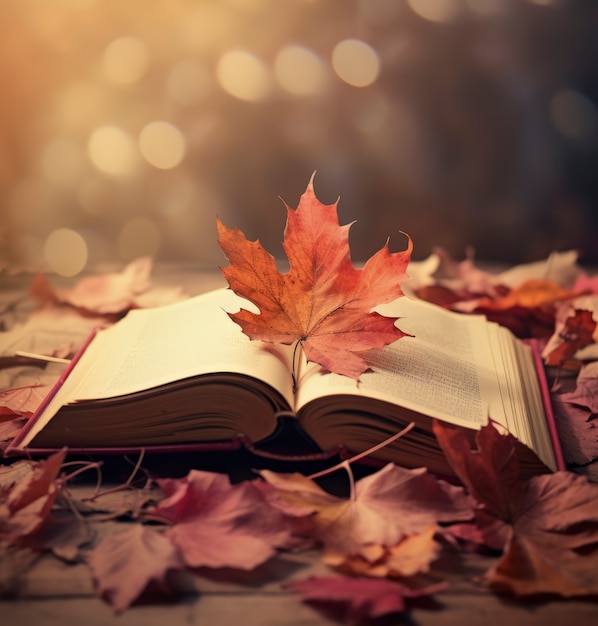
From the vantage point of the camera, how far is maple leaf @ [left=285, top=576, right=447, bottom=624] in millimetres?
626

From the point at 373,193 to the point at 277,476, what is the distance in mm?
1303

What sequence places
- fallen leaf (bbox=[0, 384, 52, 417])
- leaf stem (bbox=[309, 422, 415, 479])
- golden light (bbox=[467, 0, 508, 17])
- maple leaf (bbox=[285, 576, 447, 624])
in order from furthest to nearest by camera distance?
golden light (bbox=[467, 0, 508, 17]) → fallen leaf (bbox=[0, 384, 52, 417]) → leaf stem (bbox=[309, 422, 415, 479]) → maple leaf (bbox=[285, 576, 447, 624])

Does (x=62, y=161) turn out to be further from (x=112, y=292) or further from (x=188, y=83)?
(x=112, y=292)

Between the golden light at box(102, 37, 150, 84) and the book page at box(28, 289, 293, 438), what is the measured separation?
1052 mm

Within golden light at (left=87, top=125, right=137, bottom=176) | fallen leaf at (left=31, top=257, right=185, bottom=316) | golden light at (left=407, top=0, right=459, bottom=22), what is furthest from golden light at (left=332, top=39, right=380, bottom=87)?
fallen leaf at (left=31, top=257, right=185, bottom=316)

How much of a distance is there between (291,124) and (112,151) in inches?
17.2

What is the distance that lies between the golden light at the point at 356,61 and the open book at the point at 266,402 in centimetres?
114

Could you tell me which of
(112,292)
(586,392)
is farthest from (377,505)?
(112,292)

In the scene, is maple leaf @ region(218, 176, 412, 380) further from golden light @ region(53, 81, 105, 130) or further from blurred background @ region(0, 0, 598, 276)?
golden light @ region(53, 81, 105, 130)

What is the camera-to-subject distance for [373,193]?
1948 millimetres

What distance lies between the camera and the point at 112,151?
6.39 feet

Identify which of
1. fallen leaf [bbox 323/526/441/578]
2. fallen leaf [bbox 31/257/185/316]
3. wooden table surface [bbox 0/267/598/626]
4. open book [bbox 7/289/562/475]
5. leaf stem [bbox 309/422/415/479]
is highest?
fallen leaf [bbox 31/257/185/316]

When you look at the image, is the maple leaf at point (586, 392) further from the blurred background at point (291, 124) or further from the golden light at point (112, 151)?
the golden light at point (112, 151)

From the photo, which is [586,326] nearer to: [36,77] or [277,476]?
[277,476]
